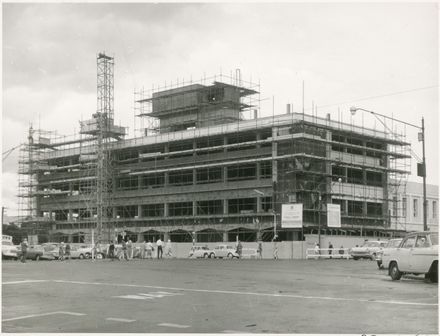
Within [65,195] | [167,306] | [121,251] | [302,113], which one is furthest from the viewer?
[65,195]

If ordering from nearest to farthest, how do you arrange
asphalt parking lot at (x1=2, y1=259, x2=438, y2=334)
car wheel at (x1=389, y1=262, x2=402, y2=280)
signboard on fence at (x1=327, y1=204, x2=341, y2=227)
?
asphalt parking lot at (x1=2, y1=259, x2=438, y2=334)
car wheel at (x1=389, y1=262, x2=402, y2=280)
signboard on fence at (x1=327, y1=204, x2=341, y2=227)

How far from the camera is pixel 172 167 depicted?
83.6 meters

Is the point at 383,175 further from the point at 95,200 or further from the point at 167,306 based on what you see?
the point at 167,306

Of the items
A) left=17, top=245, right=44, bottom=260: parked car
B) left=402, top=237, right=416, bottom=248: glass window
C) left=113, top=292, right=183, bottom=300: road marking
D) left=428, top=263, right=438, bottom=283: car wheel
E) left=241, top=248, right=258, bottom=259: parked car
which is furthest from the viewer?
left=241, top=248, right=258, bottom=259: parked car

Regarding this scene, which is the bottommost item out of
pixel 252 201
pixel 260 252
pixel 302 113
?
pixel 260 252

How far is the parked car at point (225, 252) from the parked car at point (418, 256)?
3880cm

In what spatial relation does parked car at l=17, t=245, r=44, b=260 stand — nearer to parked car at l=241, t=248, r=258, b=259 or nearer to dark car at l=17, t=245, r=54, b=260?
dark car at l=17, t=245, r=54, b=260

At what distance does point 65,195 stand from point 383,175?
43.5 metres

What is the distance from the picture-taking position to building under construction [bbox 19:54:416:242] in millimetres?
71938

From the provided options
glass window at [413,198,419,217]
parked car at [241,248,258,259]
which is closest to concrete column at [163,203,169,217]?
parked car at [241,248,258,259]

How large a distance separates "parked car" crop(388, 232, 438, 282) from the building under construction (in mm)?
46127

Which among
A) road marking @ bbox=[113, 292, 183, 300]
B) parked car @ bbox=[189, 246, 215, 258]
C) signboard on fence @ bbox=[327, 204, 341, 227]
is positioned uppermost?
signboard on fence @ bbox=[327, 204, 341, 227]

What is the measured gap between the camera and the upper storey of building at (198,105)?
83.9m

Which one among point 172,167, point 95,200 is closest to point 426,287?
point 172,167
